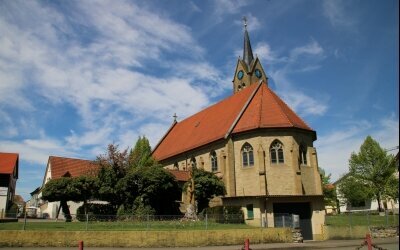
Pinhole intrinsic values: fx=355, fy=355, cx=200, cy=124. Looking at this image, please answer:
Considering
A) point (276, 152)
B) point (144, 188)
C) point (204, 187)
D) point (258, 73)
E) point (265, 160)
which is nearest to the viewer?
point (144, 188)

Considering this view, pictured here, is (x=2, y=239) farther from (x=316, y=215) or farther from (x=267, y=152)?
(x=316, y=215)

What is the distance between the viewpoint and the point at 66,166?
4438 cm

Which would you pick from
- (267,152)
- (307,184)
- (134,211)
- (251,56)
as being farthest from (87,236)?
(251,56)

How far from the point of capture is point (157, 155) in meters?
47.9

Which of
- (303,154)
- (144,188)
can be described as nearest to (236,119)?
(303,154)

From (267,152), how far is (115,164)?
13040 mm

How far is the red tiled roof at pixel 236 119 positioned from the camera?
3209 cm

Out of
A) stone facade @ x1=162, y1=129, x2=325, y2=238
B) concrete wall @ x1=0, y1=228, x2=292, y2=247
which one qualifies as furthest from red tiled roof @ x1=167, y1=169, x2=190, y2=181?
concrete wall @ x1=0, y1=228, x2=292, y2=247

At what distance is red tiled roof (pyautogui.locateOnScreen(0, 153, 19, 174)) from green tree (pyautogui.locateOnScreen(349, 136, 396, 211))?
1815 inches

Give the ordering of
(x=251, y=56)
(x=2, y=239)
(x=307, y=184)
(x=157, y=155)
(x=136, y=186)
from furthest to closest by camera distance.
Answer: (x=251, y=56) < (x=157, y=155) < (x=307, y=184) < (x=136, y=186) < (x=2, y=239)

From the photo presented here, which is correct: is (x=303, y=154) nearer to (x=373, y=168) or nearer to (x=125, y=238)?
(x=125, y=238)

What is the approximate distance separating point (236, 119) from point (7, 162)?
25.7 m

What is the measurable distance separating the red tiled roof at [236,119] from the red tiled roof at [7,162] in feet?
54.8

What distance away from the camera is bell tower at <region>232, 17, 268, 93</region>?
54594 mm
